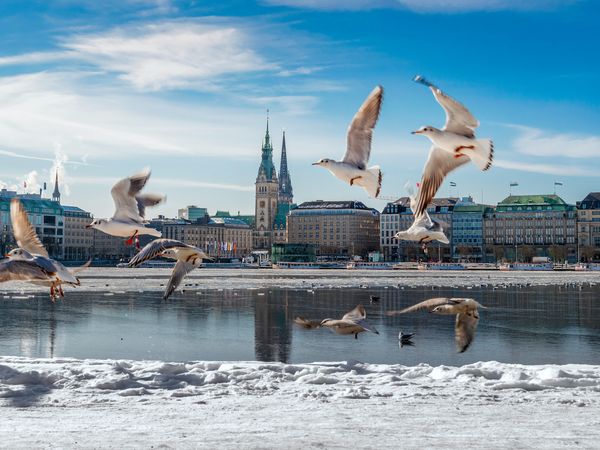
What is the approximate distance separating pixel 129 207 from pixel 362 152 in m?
2.96

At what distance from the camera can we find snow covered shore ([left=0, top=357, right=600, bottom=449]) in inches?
560

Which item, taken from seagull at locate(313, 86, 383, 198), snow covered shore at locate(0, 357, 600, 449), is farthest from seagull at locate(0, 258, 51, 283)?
snow covered shore at locate(0, 357, 600, 449)

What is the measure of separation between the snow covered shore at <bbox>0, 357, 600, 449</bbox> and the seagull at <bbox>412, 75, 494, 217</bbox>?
336 inches

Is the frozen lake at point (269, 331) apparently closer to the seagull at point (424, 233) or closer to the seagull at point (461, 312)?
the seagull at point (461, 312)

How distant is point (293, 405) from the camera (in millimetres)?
17312

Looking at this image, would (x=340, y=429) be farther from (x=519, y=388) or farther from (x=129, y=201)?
(x=129, y=201)

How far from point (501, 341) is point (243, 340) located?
10086mm

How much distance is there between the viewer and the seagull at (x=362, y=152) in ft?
20.8

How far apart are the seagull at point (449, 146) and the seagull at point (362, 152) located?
1.33 ft

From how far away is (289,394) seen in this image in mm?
18609

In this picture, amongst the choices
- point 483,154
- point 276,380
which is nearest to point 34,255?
point 483,154

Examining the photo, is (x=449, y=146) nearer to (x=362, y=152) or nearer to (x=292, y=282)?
(x=362, y=152)

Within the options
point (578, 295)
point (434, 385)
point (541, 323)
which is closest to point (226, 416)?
point (434, 385)

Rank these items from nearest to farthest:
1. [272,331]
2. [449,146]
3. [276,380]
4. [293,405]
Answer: [449,146] < [293,405] < [276,380] < [272,331]
